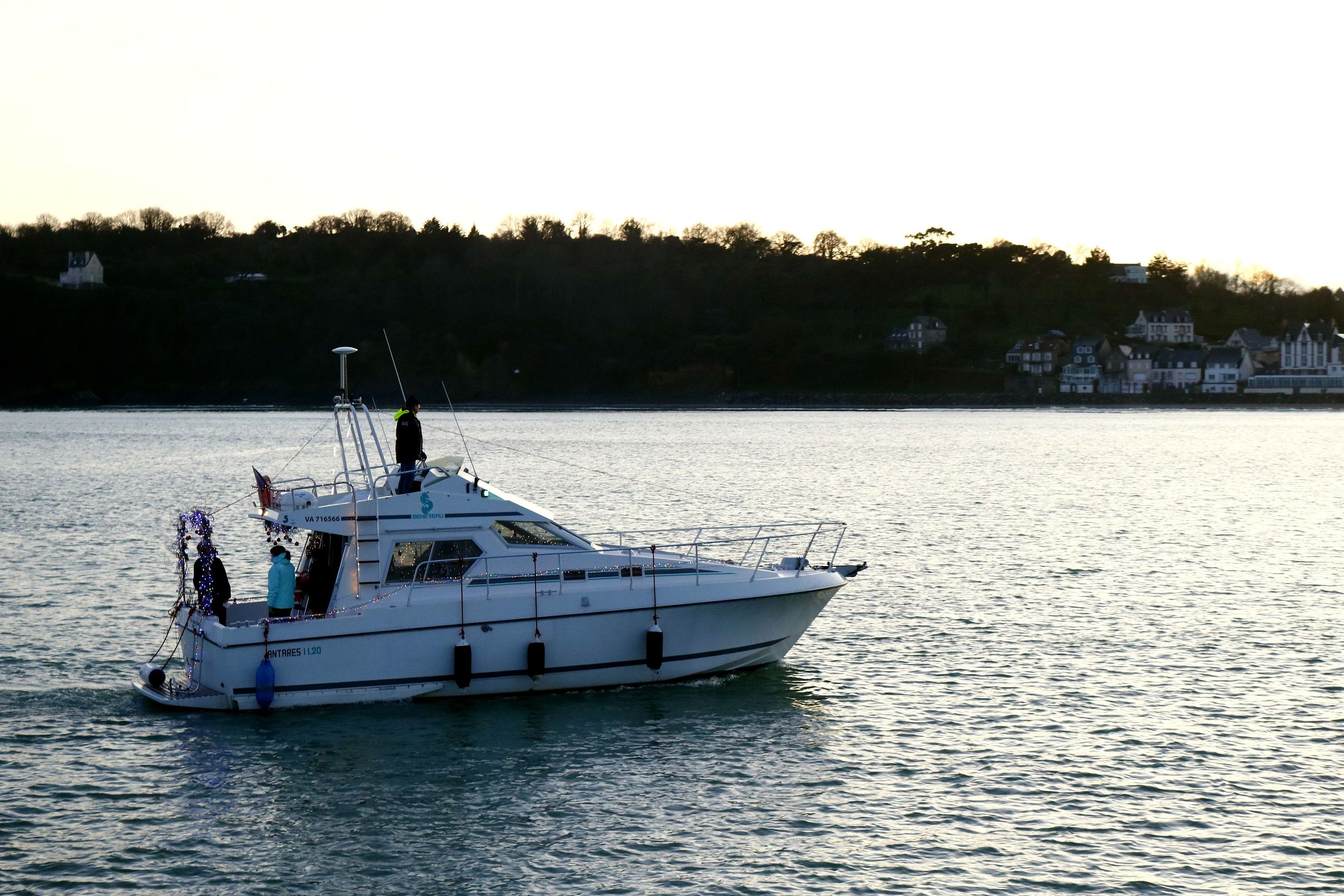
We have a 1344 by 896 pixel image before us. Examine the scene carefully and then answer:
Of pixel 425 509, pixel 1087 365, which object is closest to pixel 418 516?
pixel 425 509

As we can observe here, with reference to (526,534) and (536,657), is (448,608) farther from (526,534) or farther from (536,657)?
(526,534)

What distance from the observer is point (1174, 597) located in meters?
27.5

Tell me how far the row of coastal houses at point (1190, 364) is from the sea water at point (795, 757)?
5564 inches

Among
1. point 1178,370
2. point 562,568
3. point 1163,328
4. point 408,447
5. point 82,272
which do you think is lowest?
point 562,568

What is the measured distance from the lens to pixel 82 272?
18288cm

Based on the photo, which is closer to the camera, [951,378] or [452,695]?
[452,695]

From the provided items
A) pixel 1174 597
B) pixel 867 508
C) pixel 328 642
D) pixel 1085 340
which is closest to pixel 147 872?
pixel 328 642

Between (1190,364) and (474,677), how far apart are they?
6910 inches

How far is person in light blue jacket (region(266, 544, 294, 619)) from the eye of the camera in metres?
17.1

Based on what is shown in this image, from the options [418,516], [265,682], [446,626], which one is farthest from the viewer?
[418,516]

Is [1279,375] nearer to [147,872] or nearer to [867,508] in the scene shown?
[867,508]

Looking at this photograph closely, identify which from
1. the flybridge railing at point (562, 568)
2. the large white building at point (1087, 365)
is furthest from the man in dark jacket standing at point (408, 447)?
the large white building at point (1087, 365)

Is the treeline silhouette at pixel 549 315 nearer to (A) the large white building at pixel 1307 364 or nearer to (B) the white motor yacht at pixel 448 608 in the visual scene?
(A) the large white building at pixel 1307 364

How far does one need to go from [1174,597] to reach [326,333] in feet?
503
